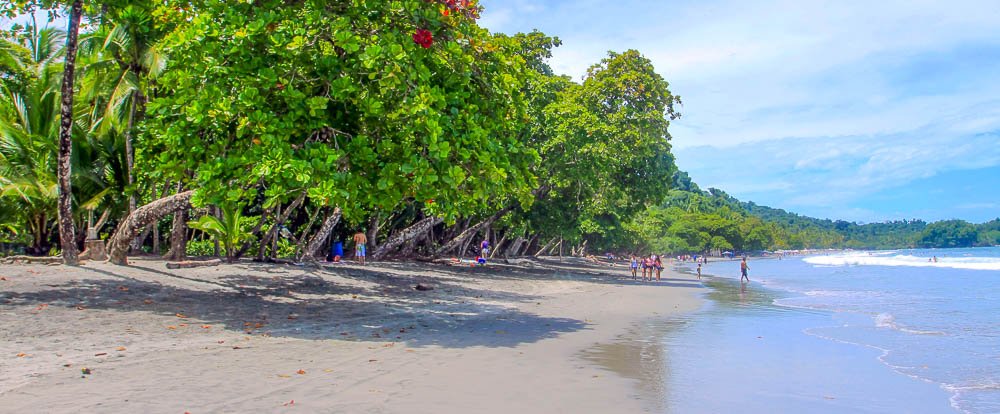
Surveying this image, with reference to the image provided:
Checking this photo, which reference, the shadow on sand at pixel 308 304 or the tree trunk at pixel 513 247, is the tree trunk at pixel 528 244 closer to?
the tree trunk at pixel 513 247

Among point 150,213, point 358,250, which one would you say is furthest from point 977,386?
point 358,250

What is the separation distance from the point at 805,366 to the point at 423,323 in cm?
611

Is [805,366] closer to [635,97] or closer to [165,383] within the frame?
[165,383]

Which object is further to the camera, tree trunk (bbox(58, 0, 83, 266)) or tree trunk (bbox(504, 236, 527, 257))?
tree trunk (bbox(504, 236, 527, 257))

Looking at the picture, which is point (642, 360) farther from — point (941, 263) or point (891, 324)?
point (941, 263)

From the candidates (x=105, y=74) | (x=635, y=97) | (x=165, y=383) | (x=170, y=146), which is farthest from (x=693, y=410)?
(x=635, y=97)

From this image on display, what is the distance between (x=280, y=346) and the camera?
8883 mm

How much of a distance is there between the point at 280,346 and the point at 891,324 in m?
12.7

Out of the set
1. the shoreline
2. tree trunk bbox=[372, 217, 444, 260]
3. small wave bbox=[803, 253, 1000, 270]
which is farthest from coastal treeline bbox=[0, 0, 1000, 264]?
small wave bbox=[803, 253, 1000, 270]

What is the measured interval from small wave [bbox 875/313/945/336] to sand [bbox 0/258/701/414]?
15.2 feet

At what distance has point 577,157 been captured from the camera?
83.3ft

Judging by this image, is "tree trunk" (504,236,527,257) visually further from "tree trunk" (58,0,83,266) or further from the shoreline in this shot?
"tree trunk" (58,0,83,266)

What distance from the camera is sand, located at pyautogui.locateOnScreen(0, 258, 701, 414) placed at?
620 cm

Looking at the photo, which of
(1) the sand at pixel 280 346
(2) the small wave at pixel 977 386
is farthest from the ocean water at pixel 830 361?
(1) the sand at pixel 280 346
